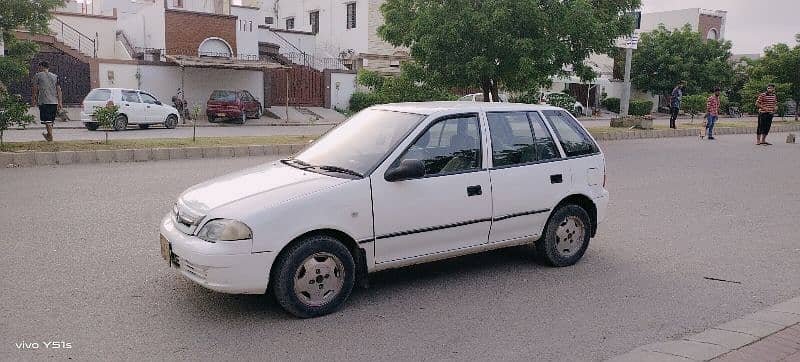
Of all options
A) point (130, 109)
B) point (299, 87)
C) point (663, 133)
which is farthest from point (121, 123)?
point (663, 133)

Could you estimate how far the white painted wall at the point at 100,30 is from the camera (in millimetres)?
33031

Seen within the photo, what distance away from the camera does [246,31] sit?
32.4m

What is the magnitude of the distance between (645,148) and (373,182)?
15.5 meters

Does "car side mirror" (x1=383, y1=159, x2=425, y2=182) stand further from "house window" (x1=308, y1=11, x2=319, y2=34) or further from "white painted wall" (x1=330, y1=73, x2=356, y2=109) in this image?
"house window" (x1=308, y1=11, x2=319, y2=34)

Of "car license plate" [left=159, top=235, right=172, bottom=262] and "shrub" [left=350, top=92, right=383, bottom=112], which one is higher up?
"shrub" [left=350, top=92, right=383, bottom=112]

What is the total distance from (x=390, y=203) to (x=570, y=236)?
2.18 meters

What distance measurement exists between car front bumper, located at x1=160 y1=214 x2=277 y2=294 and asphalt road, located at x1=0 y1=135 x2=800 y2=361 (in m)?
0.30

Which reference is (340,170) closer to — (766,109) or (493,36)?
(493,36)

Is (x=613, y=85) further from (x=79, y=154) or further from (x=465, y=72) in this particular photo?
(x=79, y=154)

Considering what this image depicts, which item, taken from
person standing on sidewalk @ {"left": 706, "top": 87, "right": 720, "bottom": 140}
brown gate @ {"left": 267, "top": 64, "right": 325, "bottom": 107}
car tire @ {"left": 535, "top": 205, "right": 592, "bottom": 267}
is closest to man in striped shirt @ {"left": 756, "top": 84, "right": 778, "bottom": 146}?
person standing on sidewalk @ {"left": 706, "top": 87, "right": 720, "bottom": 140}

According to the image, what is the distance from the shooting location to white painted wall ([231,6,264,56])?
32125 mm

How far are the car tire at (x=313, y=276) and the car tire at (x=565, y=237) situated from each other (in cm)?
210

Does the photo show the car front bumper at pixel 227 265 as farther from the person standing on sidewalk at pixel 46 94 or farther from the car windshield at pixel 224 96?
the car windshield at pixel 224 96

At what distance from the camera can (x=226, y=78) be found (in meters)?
30.8
